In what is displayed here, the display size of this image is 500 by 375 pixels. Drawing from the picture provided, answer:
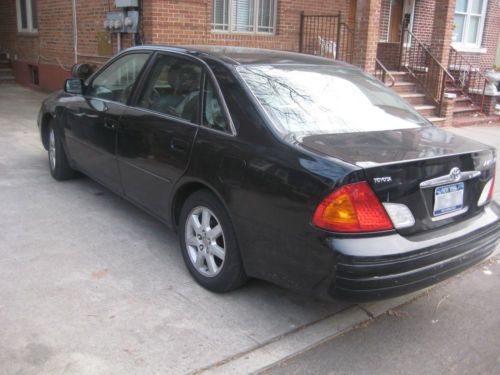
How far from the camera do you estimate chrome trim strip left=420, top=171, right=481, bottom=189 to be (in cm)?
295

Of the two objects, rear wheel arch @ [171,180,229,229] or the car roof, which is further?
the car roof

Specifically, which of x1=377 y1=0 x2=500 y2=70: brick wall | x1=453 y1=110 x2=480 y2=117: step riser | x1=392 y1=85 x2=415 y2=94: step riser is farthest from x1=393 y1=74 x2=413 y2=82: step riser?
x1=377 y1=0 x2=500 y2=70: brick wall

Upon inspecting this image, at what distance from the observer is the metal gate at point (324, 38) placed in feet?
37.2

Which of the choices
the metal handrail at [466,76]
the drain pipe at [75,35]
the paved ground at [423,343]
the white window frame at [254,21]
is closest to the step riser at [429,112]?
the metal handrail at [466,76]

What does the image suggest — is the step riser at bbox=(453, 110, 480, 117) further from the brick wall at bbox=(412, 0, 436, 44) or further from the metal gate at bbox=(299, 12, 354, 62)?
the metal gate at bbox=(299, 12, 354, 62)

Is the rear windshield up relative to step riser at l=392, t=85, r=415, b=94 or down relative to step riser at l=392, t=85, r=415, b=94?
up

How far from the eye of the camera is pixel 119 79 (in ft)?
15.8

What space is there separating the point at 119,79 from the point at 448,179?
10.1ft

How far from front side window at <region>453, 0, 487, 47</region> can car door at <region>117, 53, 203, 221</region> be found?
13902 millimetres

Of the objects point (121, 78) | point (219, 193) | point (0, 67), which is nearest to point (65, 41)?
point (0, 67)

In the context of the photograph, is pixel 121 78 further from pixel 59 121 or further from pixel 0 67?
pixel 0 67

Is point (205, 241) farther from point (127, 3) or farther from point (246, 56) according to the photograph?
point (127, 3)

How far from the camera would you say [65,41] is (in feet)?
39.1

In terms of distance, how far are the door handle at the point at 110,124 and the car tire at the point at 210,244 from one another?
47.4 inches
